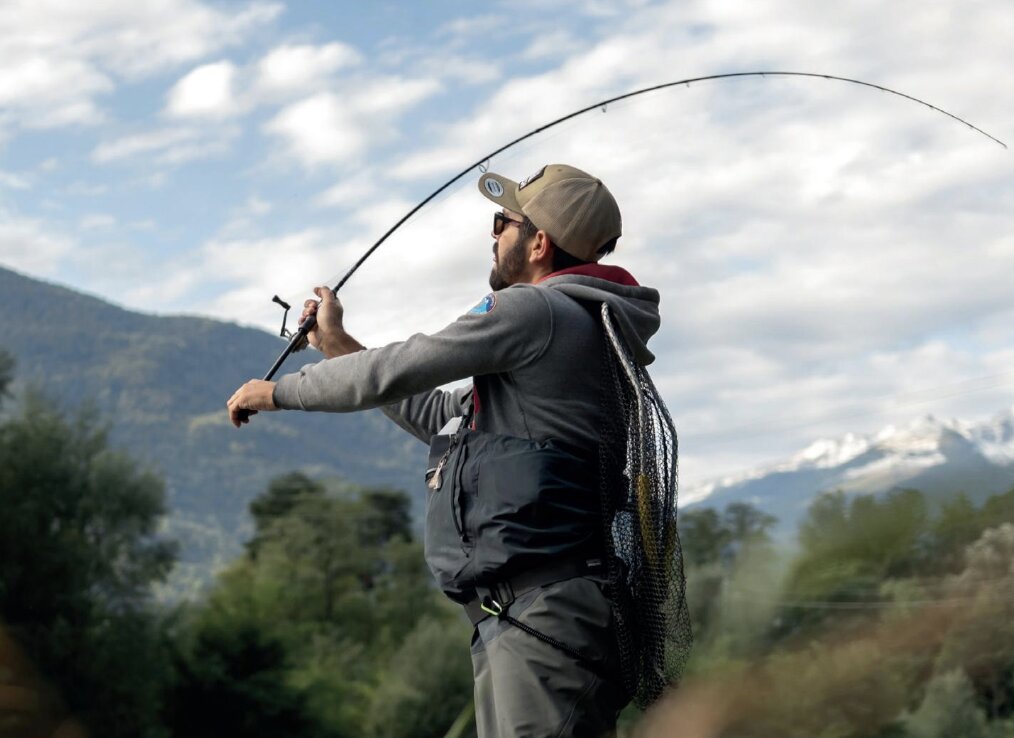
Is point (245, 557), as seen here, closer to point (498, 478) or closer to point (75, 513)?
point (75, 513)

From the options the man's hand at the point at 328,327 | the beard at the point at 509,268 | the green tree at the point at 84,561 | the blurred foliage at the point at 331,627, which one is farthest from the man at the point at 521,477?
the blurred foliage at the point at 331,627

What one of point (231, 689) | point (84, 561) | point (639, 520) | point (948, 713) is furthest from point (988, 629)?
point (231, 689)

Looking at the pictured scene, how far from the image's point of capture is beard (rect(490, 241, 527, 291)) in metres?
2.56

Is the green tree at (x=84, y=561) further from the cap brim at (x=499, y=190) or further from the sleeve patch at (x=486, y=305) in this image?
the sleeve patch at (x=486, y=305)

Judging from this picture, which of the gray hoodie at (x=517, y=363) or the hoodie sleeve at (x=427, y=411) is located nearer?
the gray hoodie at (x=517, y=363)

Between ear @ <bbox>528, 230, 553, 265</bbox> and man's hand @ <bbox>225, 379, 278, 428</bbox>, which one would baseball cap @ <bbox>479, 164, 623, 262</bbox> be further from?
man's hand @ <bbox>225, 379, 278, 428</bbox>

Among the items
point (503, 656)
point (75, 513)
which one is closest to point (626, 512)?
point (503, 656)

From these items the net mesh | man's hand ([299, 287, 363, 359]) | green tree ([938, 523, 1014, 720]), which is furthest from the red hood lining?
green tree ([938, 523, 1014, 720])

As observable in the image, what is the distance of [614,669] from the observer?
233 cm

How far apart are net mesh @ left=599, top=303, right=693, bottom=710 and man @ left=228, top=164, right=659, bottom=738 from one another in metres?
0.02

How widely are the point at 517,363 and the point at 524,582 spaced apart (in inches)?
14.2

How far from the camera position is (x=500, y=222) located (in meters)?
2.58

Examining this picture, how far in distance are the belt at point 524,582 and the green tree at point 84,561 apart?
83.6ft

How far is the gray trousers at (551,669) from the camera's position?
224 centimetres
